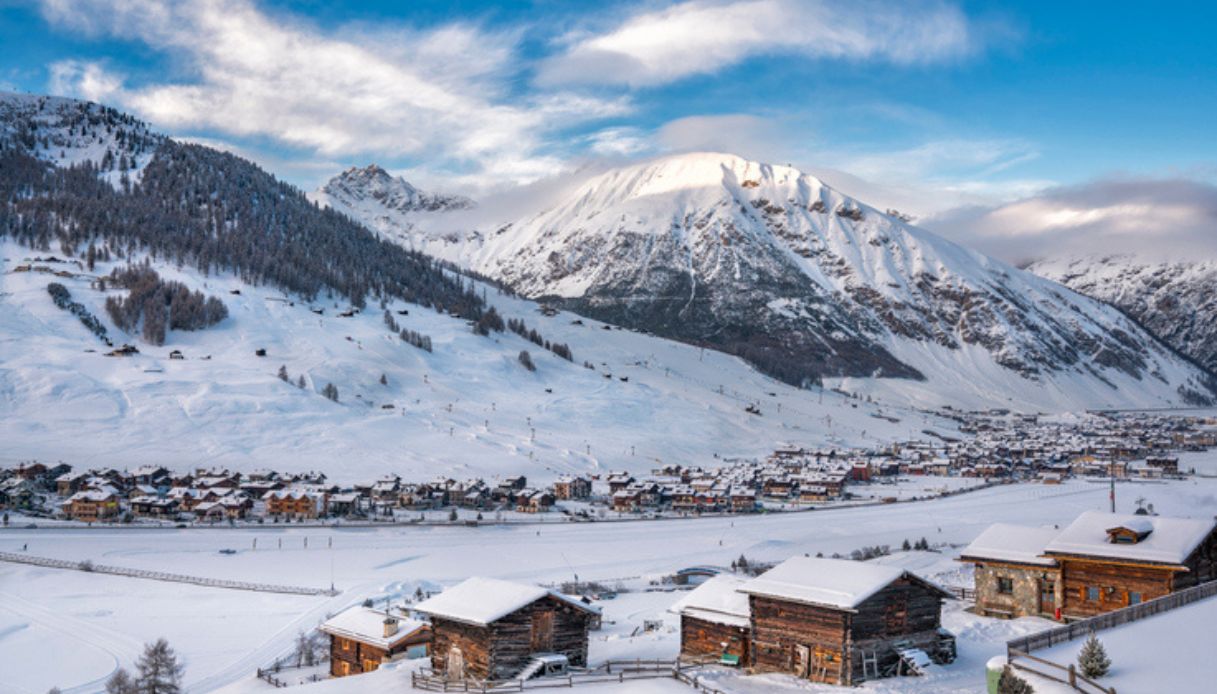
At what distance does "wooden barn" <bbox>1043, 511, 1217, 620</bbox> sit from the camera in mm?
31672

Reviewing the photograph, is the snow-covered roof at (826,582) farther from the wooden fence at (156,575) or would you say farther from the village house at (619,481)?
the village house at (619,481)

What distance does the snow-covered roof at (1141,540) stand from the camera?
31750 millimetres

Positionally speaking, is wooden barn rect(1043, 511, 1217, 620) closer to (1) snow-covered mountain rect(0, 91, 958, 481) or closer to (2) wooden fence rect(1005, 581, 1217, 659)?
(2) wooden fence rect(1005, 581, 1217, 659)

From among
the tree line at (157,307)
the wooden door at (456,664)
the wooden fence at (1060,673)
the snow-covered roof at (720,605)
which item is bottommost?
the wooden door at (456,664)

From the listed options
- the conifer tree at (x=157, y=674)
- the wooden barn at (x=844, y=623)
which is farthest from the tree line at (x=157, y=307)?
the wooden barn at (x=844, y=623)

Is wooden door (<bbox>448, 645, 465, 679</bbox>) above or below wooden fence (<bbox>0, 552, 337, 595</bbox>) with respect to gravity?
above

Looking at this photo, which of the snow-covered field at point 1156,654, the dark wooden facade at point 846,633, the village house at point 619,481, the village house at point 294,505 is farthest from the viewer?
the village house at point 619,481

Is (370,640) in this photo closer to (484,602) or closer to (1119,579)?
(484,602)

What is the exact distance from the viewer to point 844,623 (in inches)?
1143

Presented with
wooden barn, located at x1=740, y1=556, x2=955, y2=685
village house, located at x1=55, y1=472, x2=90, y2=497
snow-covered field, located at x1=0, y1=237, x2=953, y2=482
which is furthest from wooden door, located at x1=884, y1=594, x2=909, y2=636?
village house, located at x1=55, y1=472, x2=90, y2=497

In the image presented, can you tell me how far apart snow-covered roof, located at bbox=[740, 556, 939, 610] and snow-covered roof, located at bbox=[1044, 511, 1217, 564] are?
748 centimetres

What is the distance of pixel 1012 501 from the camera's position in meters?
102

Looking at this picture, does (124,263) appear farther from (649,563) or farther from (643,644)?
(643,644)

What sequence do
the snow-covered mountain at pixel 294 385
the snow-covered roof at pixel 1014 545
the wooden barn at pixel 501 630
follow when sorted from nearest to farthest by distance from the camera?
the wooden barn at pixel 501 630
the snow-covered roof at pixel 1014 545
the snow-covered mountain at pixel 294 385
